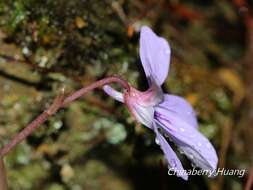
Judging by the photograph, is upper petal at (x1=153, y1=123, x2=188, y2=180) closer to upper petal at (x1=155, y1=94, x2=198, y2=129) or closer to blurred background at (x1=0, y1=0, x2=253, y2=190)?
upper petal at (x1=155, y1=94, x2=198, y2=129)

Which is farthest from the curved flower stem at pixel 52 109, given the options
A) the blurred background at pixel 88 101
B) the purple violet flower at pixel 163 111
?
the blurred background at pixel 88 101

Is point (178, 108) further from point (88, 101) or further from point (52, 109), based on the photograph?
point (88, 101)

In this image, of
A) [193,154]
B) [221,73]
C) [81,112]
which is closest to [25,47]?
[81,112]

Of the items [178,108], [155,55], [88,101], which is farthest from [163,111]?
[88,101]

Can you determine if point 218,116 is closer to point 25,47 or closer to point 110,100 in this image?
point 110,100

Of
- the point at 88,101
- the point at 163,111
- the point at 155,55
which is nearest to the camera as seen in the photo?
the point at 155,55

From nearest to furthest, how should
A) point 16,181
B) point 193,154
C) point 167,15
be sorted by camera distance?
point 193,154, point 16,181, point 167,15
